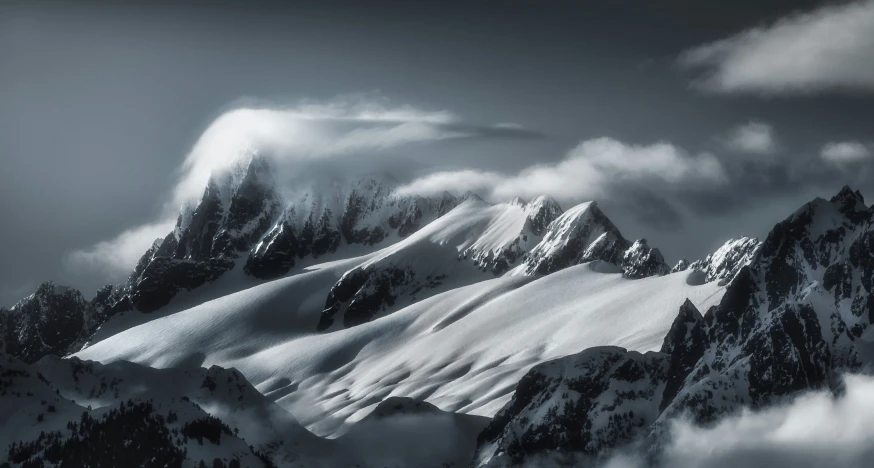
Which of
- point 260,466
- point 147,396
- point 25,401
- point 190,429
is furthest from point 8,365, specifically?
point 260,466

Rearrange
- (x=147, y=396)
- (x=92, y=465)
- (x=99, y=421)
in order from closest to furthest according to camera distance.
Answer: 1. (x=92, y=465)
2. (x=99, y=421)
3. (x=147, y=396)

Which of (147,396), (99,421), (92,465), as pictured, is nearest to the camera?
(92,465)

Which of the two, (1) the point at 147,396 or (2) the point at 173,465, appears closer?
(2) the point at 173,465

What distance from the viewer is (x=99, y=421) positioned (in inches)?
6752

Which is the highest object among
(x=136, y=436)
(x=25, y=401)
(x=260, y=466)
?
(x=25, y=401)

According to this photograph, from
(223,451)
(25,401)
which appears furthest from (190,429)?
(25,401)

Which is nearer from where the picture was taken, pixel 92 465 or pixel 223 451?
pixel 92 465

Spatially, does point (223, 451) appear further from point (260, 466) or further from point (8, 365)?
point (8, 365)

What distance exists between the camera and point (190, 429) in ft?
583

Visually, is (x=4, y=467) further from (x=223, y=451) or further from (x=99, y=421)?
(x=223, y=451)

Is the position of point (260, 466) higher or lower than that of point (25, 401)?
lower

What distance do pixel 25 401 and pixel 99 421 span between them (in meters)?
23.7

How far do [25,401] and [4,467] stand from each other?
84.0 ft

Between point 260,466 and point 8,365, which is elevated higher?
point 8,365
